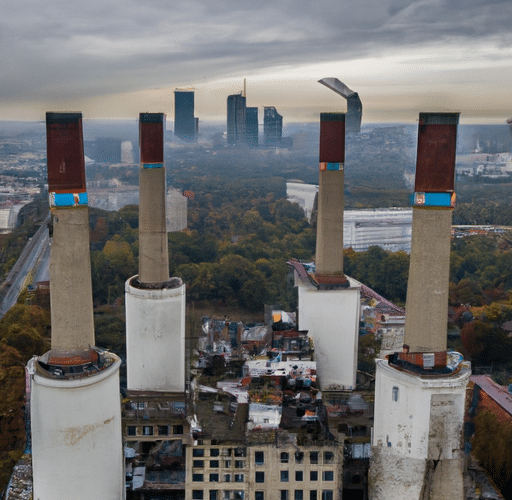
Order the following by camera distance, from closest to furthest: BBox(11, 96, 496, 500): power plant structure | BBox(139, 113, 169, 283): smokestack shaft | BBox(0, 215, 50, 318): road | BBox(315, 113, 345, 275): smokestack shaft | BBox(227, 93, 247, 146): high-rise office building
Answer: BBox(11, 96, 496, 500): power plant structure → BBox(139, 113, 169, 283): smokestack shaft → BBox(315, 113, 345, 275): smokestack shaft → BBox(0, 215, 50, 318): road → BBox(227, 93, 247, 146): high-rise office building

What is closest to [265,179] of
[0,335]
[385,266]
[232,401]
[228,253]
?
[228,253]

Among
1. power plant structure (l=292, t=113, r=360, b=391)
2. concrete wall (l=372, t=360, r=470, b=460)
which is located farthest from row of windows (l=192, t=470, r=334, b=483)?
power plant structure (l=292, t=113, r=360, b=391)

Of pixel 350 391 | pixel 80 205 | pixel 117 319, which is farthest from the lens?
pixel 117 319

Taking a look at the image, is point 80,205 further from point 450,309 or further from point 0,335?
point 450,309

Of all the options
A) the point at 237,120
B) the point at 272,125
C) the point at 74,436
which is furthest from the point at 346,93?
the point at 272,125

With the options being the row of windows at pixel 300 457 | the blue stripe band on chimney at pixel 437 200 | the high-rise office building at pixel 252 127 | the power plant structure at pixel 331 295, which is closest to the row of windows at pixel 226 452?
the row of windows at pixel 300 457

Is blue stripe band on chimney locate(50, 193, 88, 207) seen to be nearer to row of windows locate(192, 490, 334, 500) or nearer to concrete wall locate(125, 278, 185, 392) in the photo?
concrete wall locate(125, 278, 185, 392)

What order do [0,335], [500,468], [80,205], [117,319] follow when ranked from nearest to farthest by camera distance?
[80,205]
[500,468]
[0,335]
[117,319]
